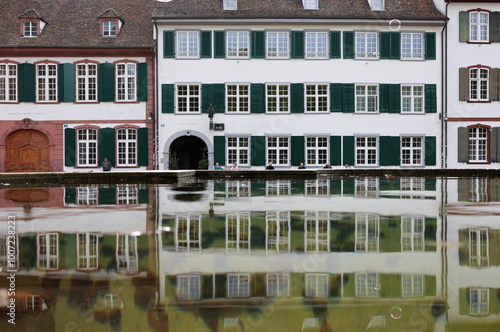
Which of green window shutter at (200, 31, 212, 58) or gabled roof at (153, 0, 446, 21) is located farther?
green window shutter at (200, 31, 212, 58)

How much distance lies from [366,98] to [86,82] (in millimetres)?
13296

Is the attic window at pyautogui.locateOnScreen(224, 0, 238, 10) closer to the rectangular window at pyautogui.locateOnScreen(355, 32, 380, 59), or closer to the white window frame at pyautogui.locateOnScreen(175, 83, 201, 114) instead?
the white window frame at pyautogui.locateOnScreen(175, 83, 201, 114)

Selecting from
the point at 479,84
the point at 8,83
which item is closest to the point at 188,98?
the point at 8,83

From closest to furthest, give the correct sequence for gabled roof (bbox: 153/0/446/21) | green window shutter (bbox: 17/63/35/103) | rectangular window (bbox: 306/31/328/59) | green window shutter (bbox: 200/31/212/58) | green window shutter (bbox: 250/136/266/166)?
gabled roof (bbox: 153/0/446/21) < green window shutter (bbox: 17/63/35/103) < green window shutter (bbox: 200/31/212/58) < green window shutter (bbox: 250/136/266/166) < rectangular window (bbox: 306/31/328/59)

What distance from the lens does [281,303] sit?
101 inches

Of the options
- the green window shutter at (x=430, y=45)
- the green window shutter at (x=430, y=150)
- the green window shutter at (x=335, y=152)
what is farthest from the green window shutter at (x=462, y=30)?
the green window shutter at (x=335, y=152)

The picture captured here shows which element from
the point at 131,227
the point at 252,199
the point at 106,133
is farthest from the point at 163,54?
the point at 131,227

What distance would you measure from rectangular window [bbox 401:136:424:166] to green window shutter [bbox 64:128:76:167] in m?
15.6

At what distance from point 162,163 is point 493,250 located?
961 inches

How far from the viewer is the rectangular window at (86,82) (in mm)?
28000

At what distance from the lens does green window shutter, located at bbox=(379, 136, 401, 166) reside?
93.5 feet

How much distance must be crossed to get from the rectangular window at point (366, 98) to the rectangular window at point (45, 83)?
14326 mm

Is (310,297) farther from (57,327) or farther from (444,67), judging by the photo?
(444,67)

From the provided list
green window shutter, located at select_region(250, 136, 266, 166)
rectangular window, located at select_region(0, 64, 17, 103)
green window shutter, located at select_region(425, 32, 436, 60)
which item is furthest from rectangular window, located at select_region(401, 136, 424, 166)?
rectangular window, located at select_region(0, 64, 17, 103)
